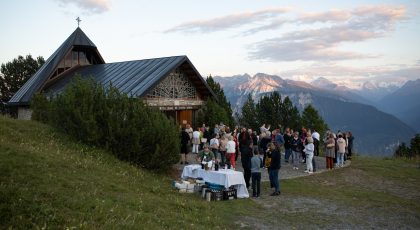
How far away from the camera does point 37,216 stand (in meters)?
7.59

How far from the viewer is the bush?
15.8m


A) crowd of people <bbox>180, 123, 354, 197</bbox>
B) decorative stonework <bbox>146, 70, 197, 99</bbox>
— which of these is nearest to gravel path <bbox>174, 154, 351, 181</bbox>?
crowd of people <bbox>180, 123, 354, 197</bbox>

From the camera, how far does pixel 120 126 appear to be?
15984 mm

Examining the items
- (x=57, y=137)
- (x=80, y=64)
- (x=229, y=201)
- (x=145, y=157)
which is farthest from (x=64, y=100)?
(x=80, y=64)

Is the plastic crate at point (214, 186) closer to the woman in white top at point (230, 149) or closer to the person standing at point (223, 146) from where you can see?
the woman in white top at point (230, 149)

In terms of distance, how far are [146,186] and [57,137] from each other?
548 cm

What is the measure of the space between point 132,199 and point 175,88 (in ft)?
53.6

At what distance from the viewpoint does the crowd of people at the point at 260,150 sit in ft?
46.5

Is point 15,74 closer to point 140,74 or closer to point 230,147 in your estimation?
point 140,74

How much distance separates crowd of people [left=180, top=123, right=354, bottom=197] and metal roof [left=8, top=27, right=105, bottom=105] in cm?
1395

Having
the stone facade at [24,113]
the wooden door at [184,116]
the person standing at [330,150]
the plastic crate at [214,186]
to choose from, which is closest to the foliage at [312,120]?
the wooden door at [184,116]

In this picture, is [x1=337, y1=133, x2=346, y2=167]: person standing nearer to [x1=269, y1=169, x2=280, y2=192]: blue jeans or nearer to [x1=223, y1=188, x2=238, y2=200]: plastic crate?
[x1=269, y1=169, x2=280, y2=192]: blue jeans

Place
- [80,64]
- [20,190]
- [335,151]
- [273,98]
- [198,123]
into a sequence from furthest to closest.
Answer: [273,98]
[80,64]
[198,123]
[335,151]
[20,190]

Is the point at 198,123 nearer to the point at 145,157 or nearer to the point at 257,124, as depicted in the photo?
the point at 145,157
